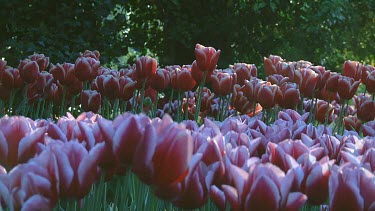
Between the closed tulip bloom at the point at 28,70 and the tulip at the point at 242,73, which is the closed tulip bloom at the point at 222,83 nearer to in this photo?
the tulip at the point at 242,73

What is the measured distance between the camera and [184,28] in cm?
577

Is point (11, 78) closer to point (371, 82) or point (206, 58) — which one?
point (206, 58)

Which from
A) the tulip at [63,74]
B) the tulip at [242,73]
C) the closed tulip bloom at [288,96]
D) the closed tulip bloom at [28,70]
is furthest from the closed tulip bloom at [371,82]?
Answer: the closed tulip bloom at [28,70]

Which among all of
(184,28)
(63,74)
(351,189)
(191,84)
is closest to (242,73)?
(191,84)

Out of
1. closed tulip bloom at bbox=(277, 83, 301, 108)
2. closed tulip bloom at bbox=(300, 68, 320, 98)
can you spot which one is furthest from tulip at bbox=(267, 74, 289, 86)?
closed tulip bloom at bbox=(277, 83, 301, 108)

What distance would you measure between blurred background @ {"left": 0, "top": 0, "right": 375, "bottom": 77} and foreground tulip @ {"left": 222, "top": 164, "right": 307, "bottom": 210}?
3.52 meters

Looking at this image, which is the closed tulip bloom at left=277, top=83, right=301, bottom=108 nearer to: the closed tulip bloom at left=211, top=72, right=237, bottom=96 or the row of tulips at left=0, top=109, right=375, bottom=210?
the closed tulip bloom at left=211, top=72, right=237, bottom=96

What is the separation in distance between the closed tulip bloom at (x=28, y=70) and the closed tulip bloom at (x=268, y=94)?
105cm

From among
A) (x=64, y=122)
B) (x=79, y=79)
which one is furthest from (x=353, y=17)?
(x=64, y=122)

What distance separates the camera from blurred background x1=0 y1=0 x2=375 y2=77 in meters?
4.77

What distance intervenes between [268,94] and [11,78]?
121 centimetres

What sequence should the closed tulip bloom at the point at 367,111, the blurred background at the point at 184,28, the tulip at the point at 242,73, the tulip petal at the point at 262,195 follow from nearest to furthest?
the tulip petal at the point at 262,195
the closed tulip bloom at the point at 367,111
the tulip at the point at 242,73
the blurred background at the point at 184,28

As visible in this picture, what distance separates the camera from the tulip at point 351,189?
0.94 meters

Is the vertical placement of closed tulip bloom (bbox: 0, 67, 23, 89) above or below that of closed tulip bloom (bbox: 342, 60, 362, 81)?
below
